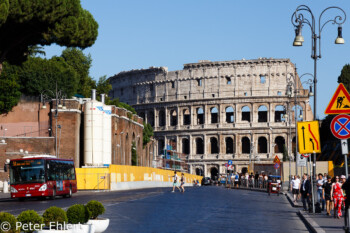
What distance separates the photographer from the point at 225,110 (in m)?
122

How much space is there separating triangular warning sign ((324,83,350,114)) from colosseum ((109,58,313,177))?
102 m

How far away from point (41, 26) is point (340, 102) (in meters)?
21.2

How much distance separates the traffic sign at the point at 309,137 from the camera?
73.4 feet

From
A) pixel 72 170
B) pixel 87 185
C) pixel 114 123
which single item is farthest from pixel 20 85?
pixel 72 170

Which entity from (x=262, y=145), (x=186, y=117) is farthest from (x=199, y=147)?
(x=262, y=145)

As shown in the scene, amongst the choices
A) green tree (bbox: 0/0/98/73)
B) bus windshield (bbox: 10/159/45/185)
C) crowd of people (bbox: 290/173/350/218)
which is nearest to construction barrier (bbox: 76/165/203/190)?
bus windshield (bbox: 10/159/45/185)

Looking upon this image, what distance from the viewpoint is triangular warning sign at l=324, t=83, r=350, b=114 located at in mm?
14562

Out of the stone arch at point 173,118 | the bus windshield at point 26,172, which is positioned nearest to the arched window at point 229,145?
the stone arch at point 173,118

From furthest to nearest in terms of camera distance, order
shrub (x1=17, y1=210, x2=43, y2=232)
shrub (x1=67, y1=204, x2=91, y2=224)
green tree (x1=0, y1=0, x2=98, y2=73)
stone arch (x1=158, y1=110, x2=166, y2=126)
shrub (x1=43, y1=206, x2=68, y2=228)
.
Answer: stone arch (x1=158, y1=110, x2=166, y2=126)
green tree (x1=0, y1=0, x2=98, y2=73)
shrub (x1=67, y1=204, x2=91, y2=224)
shrub (x1=43, y1=206, x2=68, y2=228)
shrub (x1=17, y1=210, x2=43, y2=232)

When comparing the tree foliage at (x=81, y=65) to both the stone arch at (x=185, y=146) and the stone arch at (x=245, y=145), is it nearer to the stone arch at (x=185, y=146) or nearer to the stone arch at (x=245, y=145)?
the stone arch at (x=185, y=146)

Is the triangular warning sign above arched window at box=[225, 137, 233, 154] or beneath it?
beneath

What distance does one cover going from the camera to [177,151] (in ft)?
407

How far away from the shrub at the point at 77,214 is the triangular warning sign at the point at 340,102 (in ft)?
18.2

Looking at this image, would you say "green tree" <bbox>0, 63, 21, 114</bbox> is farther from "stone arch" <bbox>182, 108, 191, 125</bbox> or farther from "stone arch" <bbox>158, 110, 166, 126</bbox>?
"stone arch" <bbox>182, 108, 191, 125</bbox>
